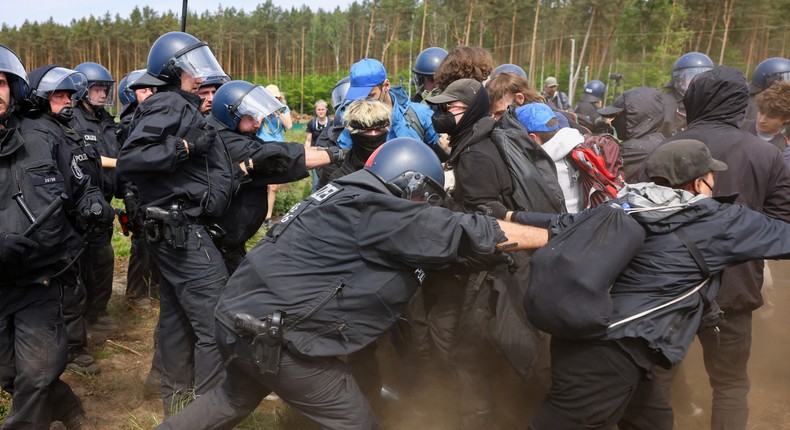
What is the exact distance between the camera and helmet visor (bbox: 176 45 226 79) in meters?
4.45

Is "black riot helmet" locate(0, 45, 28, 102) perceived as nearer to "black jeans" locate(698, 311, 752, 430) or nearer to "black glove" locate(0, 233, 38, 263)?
"black glove" locate(0, 233, 38, 263)

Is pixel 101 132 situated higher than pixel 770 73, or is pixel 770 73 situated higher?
pixel 770 73

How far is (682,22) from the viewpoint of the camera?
36156 mm

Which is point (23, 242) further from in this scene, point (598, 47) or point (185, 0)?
point (598, 47)

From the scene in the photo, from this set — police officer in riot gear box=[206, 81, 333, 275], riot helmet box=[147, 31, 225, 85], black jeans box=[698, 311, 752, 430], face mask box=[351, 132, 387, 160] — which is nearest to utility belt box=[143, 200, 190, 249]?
police officer in riot gear box=[206, 81, 333, 275]

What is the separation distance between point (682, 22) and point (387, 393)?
123 ft

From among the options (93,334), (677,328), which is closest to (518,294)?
(677,328)

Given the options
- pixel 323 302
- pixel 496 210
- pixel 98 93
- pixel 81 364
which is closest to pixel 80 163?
pixel 81 364

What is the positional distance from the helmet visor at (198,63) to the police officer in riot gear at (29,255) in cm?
95

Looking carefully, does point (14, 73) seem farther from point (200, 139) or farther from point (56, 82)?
point (56, 82)

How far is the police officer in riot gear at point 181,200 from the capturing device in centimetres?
402

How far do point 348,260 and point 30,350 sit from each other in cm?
212

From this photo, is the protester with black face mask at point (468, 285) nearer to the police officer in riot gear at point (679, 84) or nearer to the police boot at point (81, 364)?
the police officer in riot gear at point (679, 84)

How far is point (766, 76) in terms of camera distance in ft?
21.7
